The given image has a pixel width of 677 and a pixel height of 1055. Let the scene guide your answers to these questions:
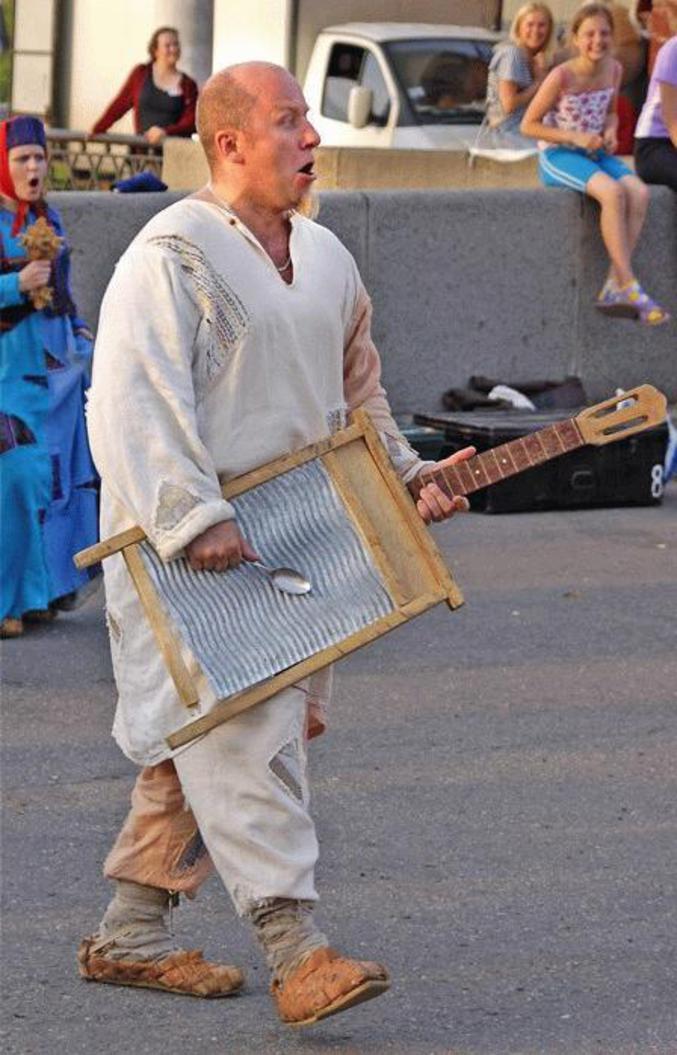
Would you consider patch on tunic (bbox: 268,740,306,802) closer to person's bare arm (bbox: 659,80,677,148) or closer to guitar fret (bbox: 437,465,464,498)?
guitar fret (bbox: 437,465,464,498)

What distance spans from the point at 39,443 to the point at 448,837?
297 cm

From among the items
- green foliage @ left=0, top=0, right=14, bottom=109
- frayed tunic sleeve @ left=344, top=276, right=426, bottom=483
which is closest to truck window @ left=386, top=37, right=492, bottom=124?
green foliage @ left=0, top=0, right=14, bottom=109

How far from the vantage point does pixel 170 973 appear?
5.34m

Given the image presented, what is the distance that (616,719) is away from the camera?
25.2 feet

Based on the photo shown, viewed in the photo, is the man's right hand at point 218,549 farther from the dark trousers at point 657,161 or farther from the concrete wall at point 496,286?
the dark trousers at point 657,161

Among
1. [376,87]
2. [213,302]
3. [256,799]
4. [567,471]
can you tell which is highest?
[213,302]

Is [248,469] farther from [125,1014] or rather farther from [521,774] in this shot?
[521,774]

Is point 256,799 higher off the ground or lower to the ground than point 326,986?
higher

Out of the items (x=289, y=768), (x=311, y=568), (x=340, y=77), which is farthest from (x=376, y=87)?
(x=289, y=768)

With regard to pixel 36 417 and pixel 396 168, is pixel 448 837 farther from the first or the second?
pixel 396 168

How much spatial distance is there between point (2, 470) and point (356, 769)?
2265mm

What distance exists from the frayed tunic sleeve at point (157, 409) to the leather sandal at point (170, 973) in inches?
36.7

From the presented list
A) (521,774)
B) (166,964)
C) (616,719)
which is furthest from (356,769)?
(166,964)

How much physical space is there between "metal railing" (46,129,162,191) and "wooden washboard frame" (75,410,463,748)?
12.8 meters
